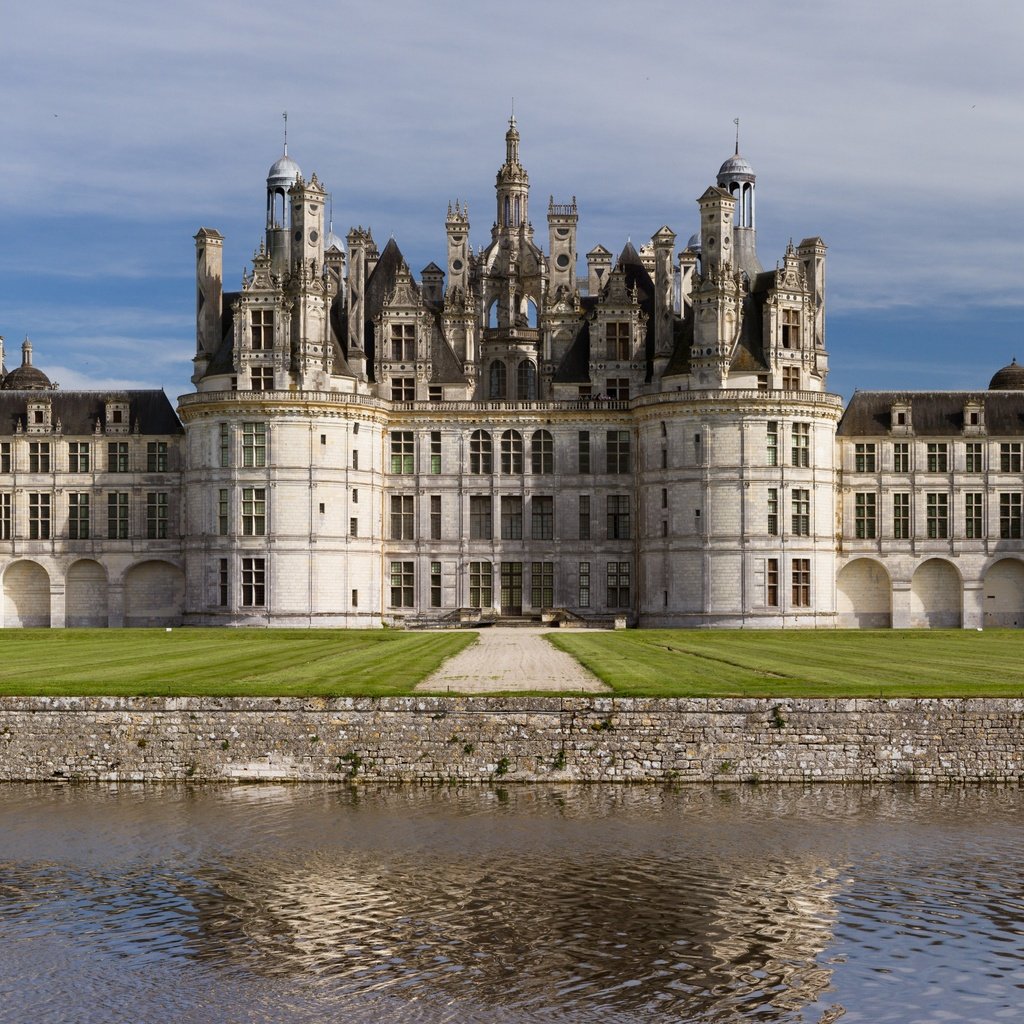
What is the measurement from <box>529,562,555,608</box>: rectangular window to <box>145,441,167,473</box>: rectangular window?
2100 centimetres

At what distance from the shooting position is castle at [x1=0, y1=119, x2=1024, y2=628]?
7744 centimetres

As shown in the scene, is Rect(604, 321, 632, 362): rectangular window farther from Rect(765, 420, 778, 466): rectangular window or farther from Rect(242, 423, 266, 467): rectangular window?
Rect(242, 423, 266, 467): rectangular window

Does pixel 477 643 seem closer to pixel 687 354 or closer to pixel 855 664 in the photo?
pixel 855 664

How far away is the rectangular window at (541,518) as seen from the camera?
271 feet

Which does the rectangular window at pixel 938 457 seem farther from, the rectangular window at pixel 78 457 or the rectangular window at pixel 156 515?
the rectangular window at pixel 78 457

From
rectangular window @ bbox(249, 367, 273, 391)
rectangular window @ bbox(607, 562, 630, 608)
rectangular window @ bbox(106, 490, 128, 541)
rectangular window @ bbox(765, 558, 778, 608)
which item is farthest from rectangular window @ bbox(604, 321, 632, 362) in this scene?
rectangular window @ bbox(106, 490, 128, 541)

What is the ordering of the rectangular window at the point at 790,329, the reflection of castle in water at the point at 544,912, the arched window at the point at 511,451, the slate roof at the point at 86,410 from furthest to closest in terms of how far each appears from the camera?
the slate roof at the point at 86,410 < the arched window at the point at 511,451 < the rectangular window at the point at 790,329 < the reflection of castle in water at the point at 544,912

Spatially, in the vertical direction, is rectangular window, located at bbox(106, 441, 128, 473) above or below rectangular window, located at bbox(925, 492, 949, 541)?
Result: above

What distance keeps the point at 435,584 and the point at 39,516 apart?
2203 cm

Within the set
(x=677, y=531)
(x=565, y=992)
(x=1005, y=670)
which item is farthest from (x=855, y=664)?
(x=677, y=531)

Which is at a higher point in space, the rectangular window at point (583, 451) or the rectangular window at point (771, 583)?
the rectangular window at point (583, 451)

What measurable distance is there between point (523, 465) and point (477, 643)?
24.2 metres

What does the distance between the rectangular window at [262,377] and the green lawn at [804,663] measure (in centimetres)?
2142

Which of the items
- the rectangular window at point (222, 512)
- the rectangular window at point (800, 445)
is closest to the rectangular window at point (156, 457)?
the rectangular window at point (222, 512)
